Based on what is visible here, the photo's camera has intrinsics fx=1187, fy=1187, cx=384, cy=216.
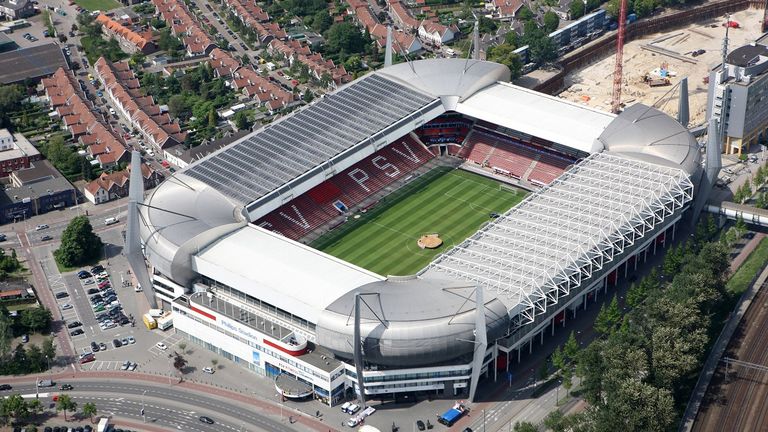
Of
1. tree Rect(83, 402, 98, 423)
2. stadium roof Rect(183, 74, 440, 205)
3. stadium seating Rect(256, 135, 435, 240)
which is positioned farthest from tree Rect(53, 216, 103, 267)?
tree Rect(83, 402, 98, 423)

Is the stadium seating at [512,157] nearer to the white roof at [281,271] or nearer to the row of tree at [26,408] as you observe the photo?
the white roof at [281,271]

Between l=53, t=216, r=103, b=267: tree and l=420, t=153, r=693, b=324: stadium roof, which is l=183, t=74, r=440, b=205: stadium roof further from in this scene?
l=420, t=153, r=693, b=324: stadium roof

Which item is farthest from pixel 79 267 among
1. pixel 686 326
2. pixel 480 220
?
pixel 686 326

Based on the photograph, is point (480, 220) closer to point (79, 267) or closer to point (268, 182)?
point (268, 182)

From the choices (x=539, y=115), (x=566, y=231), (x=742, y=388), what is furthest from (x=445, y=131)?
(x=742, y=388)

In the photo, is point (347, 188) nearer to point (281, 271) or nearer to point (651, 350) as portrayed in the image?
point (281, 271)
